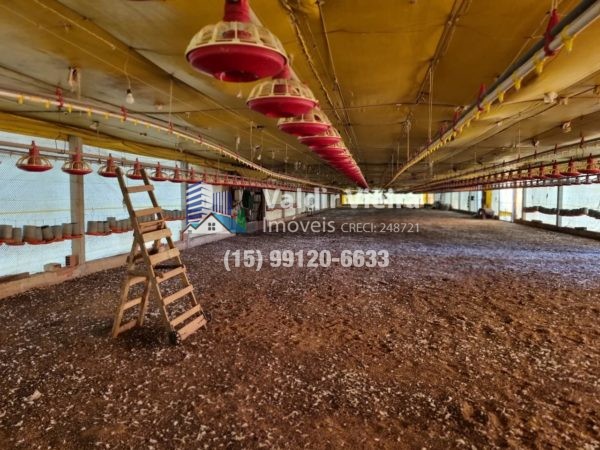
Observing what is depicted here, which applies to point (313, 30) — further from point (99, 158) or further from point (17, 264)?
point (17, 264)

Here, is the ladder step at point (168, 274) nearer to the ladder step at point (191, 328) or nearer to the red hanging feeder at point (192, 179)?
the ladder step at point (191, 328)

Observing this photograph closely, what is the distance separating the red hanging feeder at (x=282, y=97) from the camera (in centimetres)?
221

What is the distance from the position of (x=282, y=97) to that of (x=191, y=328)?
11.0ft

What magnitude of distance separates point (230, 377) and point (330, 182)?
29.7m

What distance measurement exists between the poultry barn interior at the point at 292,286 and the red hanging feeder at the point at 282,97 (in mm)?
14

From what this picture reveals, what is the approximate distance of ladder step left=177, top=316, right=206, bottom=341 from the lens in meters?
4.32

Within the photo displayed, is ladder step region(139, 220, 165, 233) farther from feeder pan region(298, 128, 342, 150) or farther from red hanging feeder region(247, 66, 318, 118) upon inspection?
red hanging feeder region(247, 66, 318, 118)

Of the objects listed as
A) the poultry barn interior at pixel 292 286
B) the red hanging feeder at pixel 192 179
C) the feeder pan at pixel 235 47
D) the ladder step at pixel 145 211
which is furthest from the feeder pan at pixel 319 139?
the red hanging feeder at pixel 192 179

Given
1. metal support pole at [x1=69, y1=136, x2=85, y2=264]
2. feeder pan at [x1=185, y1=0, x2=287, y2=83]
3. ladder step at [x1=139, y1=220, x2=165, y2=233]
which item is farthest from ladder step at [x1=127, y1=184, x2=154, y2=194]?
metal support pole at [x1=69, y1=136, x2=85, y2=264]

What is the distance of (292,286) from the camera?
23.6 feet

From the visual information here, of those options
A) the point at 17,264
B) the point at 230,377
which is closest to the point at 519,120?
the point at 230,377

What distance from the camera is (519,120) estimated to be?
855 cm

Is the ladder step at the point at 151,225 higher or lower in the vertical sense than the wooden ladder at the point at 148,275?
higher

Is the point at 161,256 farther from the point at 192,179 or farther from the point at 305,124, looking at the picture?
the point at 192,179
